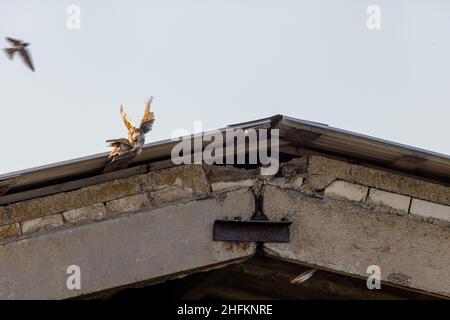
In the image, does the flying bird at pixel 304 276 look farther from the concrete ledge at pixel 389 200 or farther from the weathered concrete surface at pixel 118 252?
the concrete ledge at pixel 389 200

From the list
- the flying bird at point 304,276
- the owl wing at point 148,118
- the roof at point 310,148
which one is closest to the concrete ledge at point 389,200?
the roof at point 310,148

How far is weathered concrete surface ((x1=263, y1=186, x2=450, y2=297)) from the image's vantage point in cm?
665

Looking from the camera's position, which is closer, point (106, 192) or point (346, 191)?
point (106, 192)

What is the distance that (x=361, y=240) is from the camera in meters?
6.75

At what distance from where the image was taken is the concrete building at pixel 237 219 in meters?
6.49

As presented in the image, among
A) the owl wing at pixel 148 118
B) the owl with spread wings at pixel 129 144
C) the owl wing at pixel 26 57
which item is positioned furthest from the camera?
the owl wing at pixel 26 57

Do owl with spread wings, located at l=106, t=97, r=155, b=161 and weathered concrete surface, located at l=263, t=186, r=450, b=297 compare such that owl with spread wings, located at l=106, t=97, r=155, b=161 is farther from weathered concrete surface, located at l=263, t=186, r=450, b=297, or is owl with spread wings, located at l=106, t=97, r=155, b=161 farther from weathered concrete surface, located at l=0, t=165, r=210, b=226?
weathered concrete surface, located at l=263, t=186, r=450, b=297

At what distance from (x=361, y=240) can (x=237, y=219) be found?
31.8 inches

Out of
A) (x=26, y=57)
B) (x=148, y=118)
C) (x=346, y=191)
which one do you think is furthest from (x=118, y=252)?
(x=26, y=57)

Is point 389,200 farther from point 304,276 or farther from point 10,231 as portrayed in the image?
point 10,231

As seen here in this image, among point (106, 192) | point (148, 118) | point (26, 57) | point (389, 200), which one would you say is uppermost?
point (26, 57)
